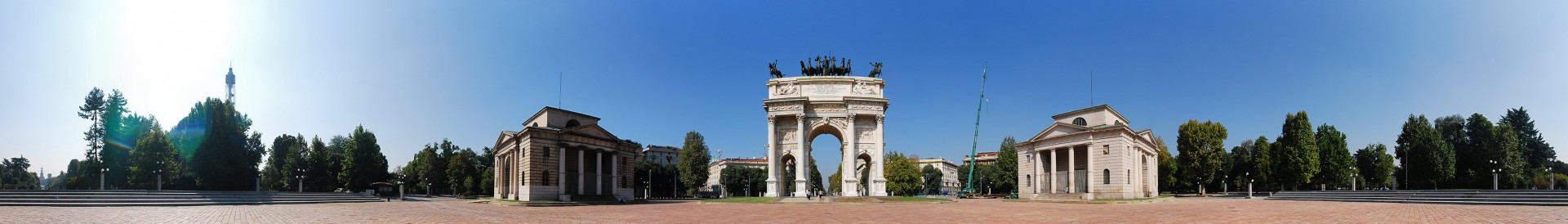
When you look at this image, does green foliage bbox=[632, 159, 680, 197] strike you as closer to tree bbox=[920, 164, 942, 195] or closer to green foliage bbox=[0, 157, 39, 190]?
tree bbox=[920, 164, 942, 195]

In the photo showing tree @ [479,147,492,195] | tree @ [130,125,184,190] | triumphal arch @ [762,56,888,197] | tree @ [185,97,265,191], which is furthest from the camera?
tree @ [479,147,492,195]

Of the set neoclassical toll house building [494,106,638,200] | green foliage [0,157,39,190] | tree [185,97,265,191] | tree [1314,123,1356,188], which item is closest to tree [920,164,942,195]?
tree [1314,123,1356,188]

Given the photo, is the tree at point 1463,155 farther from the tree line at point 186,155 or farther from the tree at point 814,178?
the tree line at point 186,155

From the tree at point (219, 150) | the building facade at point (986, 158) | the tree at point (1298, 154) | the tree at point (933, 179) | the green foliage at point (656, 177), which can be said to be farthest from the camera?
the building facade at point (986, 158)

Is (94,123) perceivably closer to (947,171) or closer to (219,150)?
(219,150)

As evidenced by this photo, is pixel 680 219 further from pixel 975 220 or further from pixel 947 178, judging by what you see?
pixel 947 178

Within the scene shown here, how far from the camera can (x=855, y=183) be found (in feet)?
160

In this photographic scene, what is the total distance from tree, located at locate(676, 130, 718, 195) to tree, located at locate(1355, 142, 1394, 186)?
59144 millimetres

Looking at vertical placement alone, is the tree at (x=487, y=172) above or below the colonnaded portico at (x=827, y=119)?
below

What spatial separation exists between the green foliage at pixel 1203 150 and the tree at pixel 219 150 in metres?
76.2

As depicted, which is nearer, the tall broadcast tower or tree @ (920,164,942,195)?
tree @ (920,164,942,195)

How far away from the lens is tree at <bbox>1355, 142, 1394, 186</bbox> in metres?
72.1

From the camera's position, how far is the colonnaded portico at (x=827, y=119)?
164ft

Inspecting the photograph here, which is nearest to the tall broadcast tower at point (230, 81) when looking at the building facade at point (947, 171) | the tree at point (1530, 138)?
the building facade at point (947, 171)
